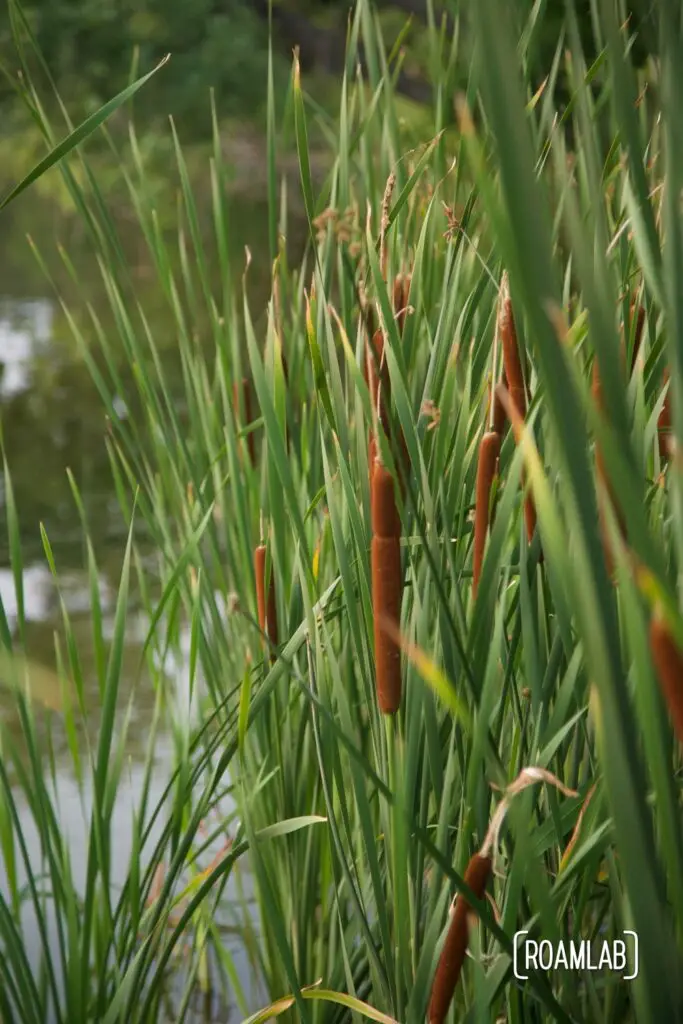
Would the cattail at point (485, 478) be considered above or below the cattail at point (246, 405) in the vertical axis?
below

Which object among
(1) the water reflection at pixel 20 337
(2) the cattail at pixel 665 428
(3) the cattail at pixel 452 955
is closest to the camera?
(3) the cattail at pixel 452 955

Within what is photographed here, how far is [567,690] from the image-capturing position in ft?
1.73

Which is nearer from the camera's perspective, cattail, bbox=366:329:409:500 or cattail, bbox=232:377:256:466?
cattail, bbox=366:329:409:500

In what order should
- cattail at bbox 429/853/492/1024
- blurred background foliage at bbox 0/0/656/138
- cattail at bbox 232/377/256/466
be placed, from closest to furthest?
1. cattail at bbox 429/853/492/1024
2. cattail at bbox 232/377/256/466
3. blurred background foliage at bbox 0/0/656/138

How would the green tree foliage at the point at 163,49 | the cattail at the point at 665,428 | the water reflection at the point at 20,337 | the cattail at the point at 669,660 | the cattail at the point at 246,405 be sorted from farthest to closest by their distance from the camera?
the green tree foliage at the point at 163,49 < the water reflection at the point at 20,337 < the cattail at the point at 246,405 < the cattail at the point at 665,428 < the cattail at the point at 669,660

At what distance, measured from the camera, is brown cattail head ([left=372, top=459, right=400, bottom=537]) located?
481 millimetres

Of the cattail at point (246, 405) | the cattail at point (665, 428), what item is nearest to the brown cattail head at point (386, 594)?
the cattail at point (665, 428)

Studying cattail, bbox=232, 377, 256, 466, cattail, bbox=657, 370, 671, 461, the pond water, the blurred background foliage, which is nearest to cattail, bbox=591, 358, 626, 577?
cattail, bbox=657, 370, 671, 461

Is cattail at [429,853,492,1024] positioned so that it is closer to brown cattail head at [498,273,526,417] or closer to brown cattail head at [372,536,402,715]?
brown cattail head at [372,536,402,715]

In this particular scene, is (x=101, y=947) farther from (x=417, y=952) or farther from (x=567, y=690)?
(x=567, y=690)

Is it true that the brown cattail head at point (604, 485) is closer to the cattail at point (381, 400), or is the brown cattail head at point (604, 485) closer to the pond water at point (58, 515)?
the cattail at point (381, 400)

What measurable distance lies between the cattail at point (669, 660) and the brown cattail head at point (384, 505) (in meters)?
0.20

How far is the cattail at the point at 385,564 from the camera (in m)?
0.48

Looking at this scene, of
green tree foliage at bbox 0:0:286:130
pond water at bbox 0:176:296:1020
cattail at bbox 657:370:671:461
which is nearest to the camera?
cattail at bbox 657:370:671:461
